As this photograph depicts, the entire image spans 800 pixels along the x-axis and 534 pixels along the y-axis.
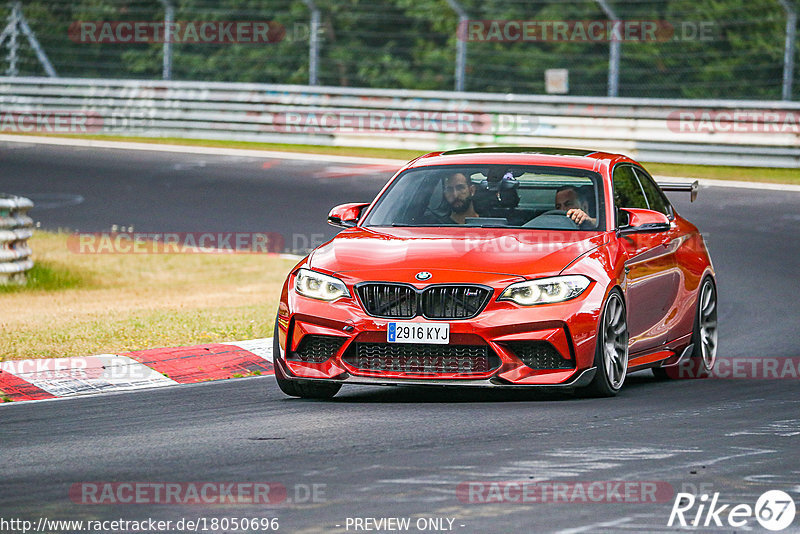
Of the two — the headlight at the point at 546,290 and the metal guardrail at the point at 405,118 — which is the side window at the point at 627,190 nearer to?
the headlight at the point at 546,290

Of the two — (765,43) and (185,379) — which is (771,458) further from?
(765,43)

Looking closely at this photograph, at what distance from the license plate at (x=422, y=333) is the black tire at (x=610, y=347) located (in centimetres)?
89

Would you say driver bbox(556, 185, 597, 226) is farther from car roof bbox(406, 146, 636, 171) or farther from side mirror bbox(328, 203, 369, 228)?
side mirror bbox(328, 203, 369, 228)

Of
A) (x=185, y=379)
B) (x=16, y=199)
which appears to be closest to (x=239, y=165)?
(x=16, y=199)

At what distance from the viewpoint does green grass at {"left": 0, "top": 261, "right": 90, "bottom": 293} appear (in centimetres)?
1561

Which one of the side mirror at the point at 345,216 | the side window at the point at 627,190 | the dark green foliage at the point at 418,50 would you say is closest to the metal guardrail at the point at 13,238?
the side mirror at the point at 345,216

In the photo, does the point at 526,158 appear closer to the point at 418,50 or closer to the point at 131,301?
the point at 131,301

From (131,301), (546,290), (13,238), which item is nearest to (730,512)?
(546,290)

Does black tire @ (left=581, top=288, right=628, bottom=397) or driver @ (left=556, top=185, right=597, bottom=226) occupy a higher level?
driver @ (left=556, top=185, right=597, bottom=226)

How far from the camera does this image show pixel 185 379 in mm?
10188

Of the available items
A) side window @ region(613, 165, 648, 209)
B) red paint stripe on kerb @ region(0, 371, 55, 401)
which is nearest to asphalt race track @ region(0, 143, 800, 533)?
red paint stripe on kerb @ region(0, 371, 55, 401)

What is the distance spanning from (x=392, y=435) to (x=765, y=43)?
63.5ft

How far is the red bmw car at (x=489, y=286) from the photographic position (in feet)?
27.8

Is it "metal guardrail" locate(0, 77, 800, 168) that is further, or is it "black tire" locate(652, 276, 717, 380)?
"metal guardrail" locate(0, 77, 800, 168)
